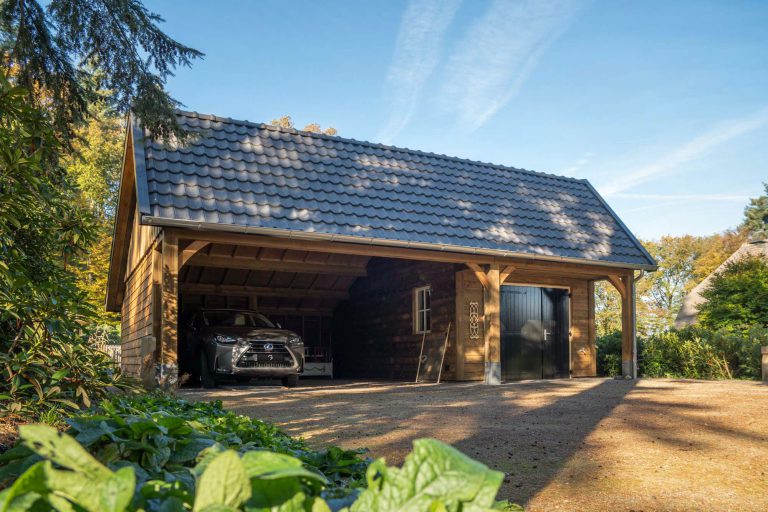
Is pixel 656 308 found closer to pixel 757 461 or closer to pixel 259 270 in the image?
pixel 259 270

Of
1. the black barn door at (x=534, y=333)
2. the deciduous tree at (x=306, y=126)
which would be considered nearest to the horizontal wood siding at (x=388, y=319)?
the black barn door at (x=534, y=333)

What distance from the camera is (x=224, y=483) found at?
81 cm

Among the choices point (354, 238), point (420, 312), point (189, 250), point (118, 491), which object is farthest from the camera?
point (420, 312)

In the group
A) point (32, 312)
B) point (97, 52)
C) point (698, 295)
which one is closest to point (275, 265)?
point (97, 52)

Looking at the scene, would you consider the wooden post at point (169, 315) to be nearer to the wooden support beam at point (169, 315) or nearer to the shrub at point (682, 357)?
the wooden support beam at point (169, 315)

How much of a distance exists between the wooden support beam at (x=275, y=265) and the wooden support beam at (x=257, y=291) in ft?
3.60

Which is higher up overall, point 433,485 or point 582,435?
point 433,485

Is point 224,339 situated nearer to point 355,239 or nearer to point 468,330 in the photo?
point 355,239

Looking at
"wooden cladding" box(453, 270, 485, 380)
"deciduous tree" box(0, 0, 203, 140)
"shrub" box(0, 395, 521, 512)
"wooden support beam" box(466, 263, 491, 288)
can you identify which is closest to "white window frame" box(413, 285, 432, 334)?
"wooden cladding" box(453, 270, 485, 380)

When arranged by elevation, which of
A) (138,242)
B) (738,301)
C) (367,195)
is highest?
(367,195)

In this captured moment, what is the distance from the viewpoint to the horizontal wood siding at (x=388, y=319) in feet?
42.9

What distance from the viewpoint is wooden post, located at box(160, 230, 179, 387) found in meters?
8.50

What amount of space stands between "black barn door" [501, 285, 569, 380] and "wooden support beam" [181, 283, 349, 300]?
17.0 ft

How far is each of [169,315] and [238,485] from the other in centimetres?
842
